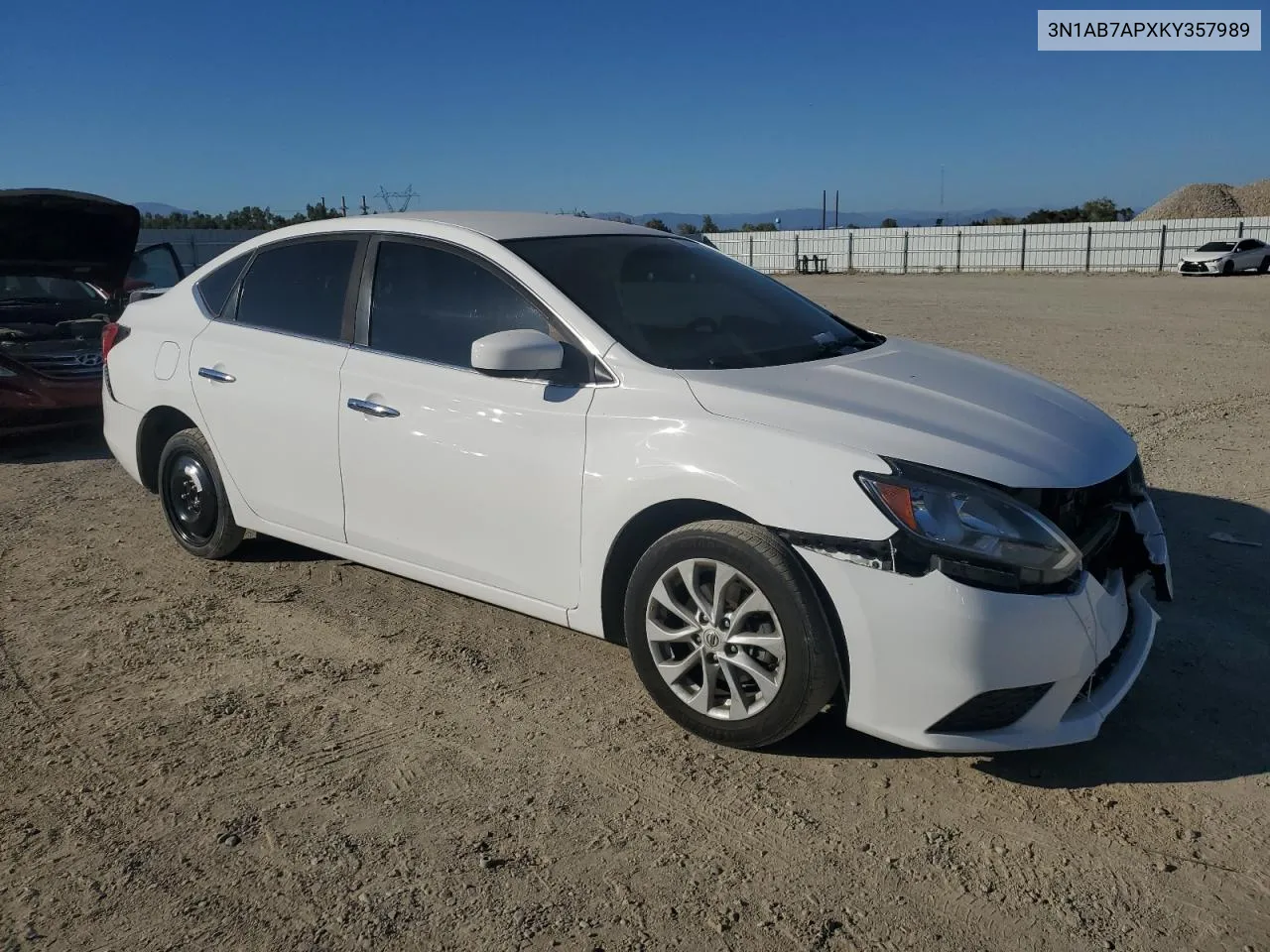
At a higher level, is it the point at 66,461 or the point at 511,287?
the point at 511,287

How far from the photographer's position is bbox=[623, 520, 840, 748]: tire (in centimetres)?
310

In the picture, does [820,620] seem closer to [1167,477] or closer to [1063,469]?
[1063,469]

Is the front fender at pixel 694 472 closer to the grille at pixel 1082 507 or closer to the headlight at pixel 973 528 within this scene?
the headlight at pixel 973 528

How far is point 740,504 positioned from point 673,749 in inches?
33.6

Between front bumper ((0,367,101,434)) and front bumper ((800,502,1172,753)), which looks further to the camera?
front bumper ((0,367,101,434))

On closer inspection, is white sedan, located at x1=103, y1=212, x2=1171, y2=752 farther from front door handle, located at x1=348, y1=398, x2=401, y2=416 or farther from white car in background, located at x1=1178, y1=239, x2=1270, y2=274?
white car in background, located at x1=1178, y1=239, x2=1270, y2=274

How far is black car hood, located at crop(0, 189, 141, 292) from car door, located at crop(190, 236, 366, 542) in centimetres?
379

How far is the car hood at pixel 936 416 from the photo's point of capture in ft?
10.2

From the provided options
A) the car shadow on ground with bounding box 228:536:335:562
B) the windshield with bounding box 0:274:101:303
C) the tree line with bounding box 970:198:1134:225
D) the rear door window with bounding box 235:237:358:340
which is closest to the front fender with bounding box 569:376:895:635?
the rear door window with bounding box 235:237:358:340

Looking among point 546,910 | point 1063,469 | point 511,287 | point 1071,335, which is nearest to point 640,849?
point 546,910

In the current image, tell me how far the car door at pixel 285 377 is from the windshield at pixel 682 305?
3.15 feet

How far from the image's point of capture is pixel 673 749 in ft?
11.2

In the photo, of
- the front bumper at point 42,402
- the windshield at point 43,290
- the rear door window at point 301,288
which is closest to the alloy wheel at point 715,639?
the rear door window at point 301,288

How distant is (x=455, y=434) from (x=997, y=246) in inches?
1601
